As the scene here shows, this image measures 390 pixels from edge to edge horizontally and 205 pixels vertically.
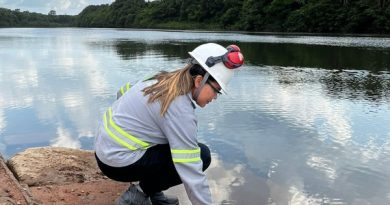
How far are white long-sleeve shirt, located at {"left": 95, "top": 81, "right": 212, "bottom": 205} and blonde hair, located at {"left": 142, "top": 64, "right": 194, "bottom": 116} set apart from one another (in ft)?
0.09

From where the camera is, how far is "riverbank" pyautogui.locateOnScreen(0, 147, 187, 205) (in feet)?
11.4

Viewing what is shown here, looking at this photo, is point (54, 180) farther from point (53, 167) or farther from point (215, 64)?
point (215, 64)

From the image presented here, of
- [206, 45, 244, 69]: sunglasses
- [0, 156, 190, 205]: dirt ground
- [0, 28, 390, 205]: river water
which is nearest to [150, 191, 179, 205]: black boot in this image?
[0, 156, 190, 205]: dirt ground

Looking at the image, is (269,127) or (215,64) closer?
(215,64)

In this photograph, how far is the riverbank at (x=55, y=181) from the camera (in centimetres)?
349

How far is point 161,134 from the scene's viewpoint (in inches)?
106

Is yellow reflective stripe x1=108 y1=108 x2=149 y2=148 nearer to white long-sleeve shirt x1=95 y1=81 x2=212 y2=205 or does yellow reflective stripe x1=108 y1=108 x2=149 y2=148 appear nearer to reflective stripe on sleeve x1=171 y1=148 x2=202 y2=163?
white long-sleeve shirt x1=95 y1=81 x2=212 y2=205

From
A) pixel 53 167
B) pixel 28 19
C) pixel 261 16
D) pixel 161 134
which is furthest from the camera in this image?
pixel 28 19

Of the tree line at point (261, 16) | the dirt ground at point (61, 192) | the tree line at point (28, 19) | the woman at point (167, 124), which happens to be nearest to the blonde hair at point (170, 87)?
the woman at point (167, 124)

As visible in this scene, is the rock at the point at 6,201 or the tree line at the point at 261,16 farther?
the tree line at the point at 261,16

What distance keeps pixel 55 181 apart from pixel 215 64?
6.95ft

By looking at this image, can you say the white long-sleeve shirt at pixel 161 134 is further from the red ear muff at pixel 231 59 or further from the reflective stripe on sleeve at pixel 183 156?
the red ear muff at pixel 231 59

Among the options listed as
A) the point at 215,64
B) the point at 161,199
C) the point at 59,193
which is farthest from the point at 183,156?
the point at 59,193

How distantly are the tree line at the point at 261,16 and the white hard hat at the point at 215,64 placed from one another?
160 feet
